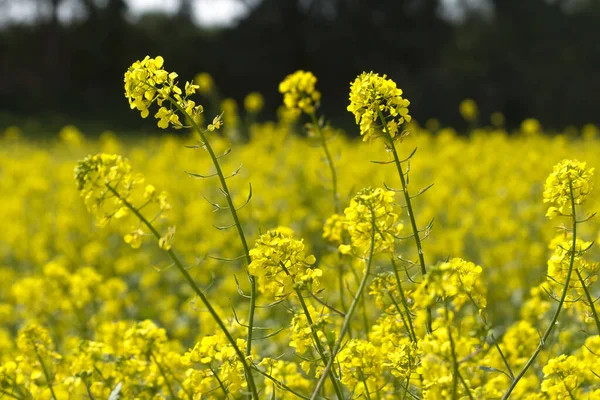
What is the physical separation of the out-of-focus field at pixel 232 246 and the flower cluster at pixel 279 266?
555mm

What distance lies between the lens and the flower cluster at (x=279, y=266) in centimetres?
182

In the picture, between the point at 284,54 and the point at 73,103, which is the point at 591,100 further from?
the point at 73,103

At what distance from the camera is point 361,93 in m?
1.92

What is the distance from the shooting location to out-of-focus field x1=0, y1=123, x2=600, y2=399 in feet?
9.40

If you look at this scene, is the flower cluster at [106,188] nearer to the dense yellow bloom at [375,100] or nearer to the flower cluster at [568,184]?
the dense yellow bloom at [375,100]

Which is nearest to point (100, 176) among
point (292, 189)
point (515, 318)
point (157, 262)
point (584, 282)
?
point (584, 282)

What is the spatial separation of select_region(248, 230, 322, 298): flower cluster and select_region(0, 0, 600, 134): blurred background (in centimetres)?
1717

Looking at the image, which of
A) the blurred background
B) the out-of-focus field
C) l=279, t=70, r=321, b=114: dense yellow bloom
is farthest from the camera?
the blurred background

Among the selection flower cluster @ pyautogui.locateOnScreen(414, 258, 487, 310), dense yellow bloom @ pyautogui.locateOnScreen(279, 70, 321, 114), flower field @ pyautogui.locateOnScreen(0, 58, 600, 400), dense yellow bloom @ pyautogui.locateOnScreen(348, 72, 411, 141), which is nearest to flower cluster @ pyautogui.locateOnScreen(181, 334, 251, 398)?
flower field @ pyautogui.locateOnScreen(0, 58, 600, 400)

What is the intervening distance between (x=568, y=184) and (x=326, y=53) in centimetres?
2254

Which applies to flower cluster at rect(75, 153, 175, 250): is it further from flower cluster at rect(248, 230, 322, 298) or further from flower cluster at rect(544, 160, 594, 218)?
flower cluster at rect(544, 160, 594, 218)

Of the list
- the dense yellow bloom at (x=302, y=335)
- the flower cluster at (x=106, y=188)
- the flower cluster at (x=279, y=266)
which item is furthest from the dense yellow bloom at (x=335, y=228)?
the flower cluster at (x=106, y=188)

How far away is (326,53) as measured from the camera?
78.8 feet

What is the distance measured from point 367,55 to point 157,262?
716 inches
